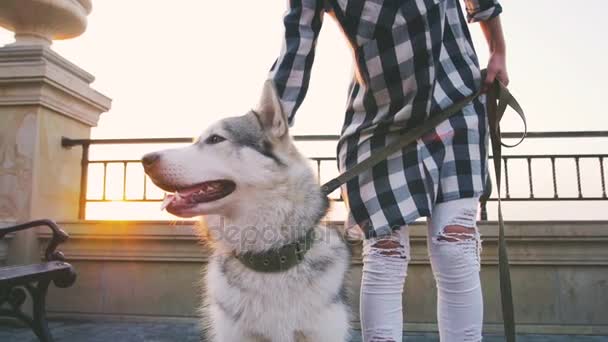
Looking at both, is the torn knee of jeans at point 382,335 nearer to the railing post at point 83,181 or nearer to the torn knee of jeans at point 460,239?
the torn knee of jeans at point 460,239

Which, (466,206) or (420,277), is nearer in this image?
(466,206)

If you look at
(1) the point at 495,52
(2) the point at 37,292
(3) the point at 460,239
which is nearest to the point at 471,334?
(3) the point at 460,239

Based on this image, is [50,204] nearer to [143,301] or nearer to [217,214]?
[143,301]

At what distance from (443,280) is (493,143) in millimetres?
573

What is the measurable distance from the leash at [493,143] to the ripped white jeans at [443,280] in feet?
0.56

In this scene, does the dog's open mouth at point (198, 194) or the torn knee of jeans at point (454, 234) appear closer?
the torn knee of jeans at point (454, 234)

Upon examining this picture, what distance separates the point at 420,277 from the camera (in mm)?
3746

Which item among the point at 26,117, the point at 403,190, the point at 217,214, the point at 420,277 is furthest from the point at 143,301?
the point at 403,190

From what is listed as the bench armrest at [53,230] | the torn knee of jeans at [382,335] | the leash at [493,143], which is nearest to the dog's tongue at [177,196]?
the leash at [493,143]

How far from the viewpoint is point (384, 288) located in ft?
4.82

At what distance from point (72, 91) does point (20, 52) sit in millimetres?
516

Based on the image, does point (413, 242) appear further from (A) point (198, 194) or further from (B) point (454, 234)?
(A) point (198, 194)

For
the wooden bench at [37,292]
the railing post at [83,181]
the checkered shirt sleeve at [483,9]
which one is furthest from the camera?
the railing post at [83,181]

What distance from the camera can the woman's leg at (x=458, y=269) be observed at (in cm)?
145
